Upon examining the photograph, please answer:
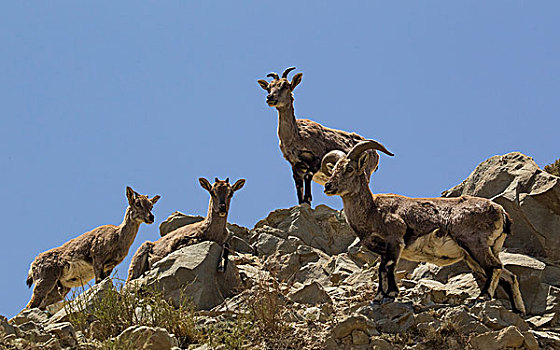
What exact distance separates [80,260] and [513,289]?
8295 mm

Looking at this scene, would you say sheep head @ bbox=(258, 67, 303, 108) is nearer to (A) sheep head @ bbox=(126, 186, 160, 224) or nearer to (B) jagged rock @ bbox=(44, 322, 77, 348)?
(A) sheep head @ bbox=(126, 186, 160, 224)

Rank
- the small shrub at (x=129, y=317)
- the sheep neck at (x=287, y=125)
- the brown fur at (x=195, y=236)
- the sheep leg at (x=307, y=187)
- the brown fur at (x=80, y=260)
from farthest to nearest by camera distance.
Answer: the sheep neck at (x=287, y=125) → the sheep leg at (x=307, y=187) → the brown fur at (x=80, y=260) → the brown fur at (x=195, y=236) → the small shrub at (x=129, y=317)

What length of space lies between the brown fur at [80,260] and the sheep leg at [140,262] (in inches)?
40.9

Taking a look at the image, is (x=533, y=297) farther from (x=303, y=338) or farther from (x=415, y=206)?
(x=303, y=338)

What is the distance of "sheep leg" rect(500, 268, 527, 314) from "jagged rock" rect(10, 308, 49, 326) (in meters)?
7.09

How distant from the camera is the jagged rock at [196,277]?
497 inches

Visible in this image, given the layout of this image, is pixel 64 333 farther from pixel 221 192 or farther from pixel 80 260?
pixel 221 192

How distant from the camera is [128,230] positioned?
51.4 feet

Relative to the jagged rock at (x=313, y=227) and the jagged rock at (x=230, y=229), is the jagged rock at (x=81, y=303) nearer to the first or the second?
the jagged rock at (x=230, y=229)

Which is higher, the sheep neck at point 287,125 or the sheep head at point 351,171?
the sheep neck at point 287,125

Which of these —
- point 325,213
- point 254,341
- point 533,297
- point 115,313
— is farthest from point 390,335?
point 325,213

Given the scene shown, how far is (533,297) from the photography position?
1205 cm

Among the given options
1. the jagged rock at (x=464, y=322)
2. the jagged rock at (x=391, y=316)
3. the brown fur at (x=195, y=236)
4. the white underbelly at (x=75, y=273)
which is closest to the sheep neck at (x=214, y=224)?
the brown fur at (x=195, y=236)

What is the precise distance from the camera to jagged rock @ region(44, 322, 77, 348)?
402 inches
